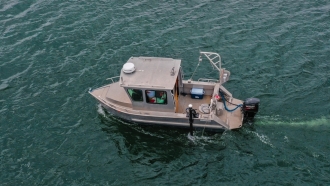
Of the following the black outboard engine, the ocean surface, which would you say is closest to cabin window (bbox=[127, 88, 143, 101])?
the ocean surface

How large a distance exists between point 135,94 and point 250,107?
8.02m

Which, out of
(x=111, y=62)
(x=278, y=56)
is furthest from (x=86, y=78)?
(x=278, y=56)

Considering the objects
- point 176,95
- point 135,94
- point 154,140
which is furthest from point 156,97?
point 154,140

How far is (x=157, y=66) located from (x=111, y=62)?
8.47 m

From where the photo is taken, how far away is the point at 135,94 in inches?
980

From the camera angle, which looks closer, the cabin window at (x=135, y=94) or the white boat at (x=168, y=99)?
the white boat at (x=168, y=99)

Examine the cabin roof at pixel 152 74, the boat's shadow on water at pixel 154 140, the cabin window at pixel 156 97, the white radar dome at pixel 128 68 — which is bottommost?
the boat's shadow on water at pixel 154 140

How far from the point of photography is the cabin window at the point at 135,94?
80.7 ft

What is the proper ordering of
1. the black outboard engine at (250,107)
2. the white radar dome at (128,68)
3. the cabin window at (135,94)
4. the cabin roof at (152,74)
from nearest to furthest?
the cabin roof at (152,74), the black outboard engine at (250,107), the cabin window at (135,94), the white radar dome at (128,68)

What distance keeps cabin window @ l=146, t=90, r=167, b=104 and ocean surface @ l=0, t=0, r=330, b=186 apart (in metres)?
A: 2.45

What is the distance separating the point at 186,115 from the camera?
81.8ft

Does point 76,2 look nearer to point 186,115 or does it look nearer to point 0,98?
point 0,98

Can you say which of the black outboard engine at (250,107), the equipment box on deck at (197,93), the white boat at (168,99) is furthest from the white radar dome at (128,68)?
the black outboard engine at (250,107)

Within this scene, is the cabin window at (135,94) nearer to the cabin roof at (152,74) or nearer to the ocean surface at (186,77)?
the cabin roof at (152,74)
